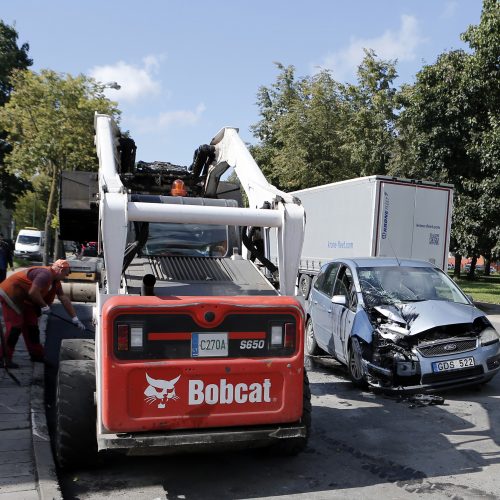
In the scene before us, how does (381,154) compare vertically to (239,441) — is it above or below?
above

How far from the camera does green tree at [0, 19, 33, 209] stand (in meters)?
40.8

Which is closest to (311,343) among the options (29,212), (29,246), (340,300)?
(340,300)

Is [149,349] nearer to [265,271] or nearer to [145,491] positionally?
[145,491]

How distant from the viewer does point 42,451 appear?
503cm

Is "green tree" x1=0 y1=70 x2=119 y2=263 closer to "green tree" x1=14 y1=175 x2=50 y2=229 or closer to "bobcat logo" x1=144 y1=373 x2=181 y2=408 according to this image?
"bobcat logo" x1=144 y1=373 x2=181 y2=408

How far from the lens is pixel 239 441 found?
4496 millimetres

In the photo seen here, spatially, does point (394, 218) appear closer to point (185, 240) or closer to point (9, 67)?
point (185, 240)

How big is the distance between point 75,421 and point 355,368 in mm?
4111

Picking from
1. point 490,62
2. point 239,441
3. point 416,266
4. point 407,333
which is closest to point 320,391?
point 407,333

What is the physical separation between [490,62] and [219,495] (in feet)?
64.6

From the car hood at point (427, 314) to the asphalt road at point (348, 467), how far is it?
102 centimetres

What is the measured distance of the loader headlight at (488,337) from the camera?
7398mm

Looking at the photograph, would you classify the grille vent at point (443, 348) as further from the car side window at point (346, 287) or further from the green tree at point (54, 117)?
the green tree at point (54, 117)

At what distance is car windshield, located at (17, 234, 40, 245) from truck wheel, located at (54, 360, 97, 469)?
3898 cm
